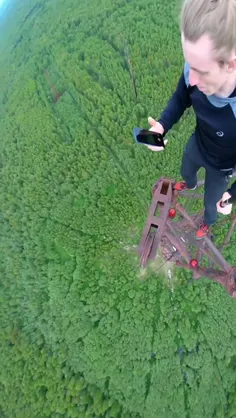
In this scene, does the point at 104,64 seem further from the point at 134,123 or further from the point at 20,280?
the point at 20,280

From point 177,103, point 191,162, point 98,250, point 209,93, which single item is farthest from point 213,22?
point 98,250

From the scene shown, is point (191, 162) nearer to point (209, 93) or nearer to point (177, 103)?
point (177, 103)

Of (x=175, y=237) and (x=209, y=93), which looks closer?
(x=209, y=93)

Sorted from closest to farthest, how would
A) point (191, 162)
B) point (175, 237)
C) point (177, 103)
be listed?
point (177, 103) < point (191, 162) < point (175, 237)

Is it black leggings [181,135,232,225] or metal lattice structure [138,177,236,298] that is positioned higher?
black leggings [181,135,232,225]

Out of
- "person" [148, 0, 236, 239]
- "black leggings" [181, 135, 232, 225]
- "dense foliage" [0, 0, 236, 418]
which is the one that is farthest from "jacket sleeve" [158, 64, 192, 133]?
"dense foliage" [0, 0, 236, 418]

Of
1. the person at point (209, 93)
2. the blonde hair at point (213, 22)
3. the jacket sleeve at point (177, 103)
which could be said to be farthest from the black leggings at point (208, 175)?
the blonde hair at point (213, 22)

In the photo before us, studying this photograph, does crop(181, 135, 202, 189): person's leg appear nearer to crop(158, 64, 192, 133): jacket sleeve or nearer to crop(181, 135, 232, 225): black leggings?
crop(181, 135, 232, 225): black leggings
